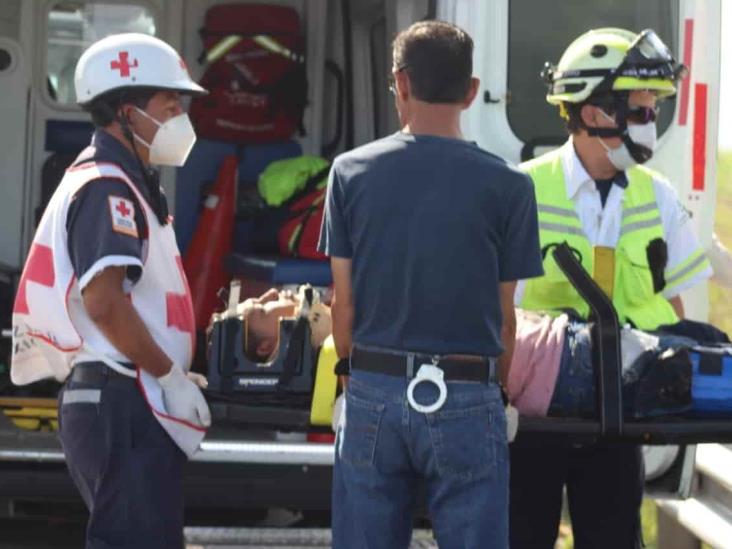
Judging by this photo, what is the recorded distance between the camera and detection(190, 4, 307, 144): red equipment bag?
7301 mm

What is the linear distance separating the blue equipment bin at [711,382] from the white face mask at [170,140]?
1.23 metres

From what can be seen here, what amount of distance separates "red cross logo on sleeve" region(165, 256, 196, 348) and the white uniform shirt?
76 cm

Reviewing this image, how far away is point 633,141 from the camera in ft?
13.4

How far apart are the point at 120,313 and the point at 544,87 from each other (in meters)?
2.02

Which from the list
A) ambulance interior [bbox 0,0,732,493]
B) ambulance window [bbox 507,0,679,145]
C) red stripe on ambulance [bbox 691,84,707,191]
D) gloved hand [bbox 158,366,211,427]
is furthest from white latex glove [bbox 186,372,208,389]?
ambulance interior [bbox 0,0,732,493]

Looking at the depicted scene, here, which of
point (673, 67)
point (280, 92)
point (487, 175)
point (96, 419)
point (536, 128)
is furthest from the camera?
point (280, 92)

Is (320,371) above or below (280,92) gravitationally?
below

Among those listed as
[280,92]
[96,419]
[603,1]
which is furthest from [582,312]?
[280,92]

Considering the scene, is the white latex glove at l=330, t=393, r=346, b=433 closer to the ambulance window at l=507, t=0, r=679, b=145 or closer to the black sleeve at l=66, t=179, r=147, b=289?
the black sleeve at l=66, t=179, r=147, b=289

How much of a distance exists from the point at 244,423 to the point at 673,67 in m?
1.29

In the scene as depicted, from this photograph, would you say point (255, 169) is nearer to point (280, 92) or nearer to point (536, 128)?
point (280, 92)

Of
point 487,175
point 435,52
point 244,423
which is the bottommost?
point 244,423

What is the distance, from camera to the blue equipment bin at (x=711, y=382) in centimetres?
391

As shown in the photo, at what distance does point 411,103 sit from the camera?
3.54 meters
